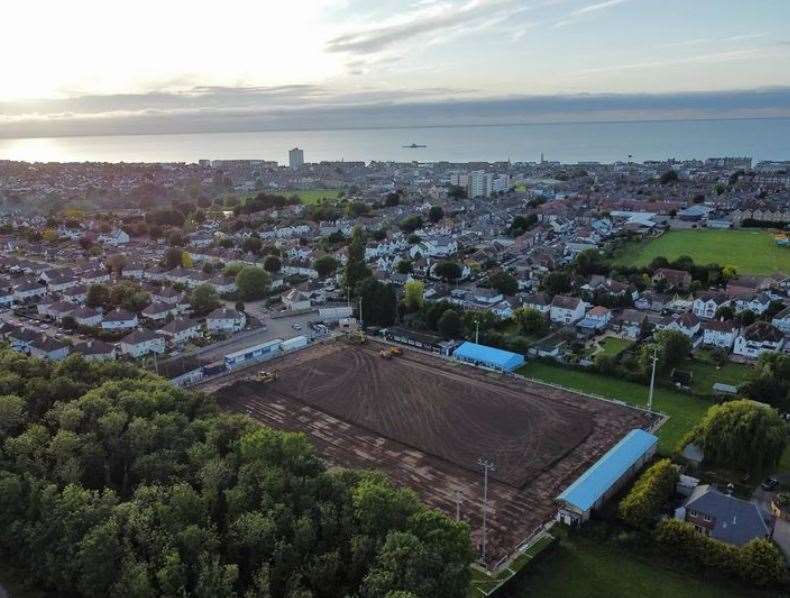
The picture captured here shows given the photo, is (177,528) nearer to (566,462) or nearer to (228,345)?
→ (566,462)

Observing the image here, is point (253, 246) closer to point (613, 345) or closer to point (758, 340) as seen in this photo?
point (613, 345)

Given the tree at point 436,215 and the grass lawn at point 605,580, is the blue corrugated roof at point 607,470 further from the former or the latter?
the tree at point 436,215

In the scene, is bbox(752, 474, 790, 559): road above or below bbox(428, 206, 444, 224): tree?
below

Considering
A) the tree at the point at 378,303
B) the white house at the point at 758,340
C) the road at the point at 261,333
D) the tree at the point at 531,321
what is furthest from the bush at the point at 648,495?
the road at the point at 261,333

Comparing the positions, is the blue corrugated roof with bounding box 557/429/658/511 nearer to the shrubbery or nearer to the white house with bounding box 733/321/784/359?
the shrubbery

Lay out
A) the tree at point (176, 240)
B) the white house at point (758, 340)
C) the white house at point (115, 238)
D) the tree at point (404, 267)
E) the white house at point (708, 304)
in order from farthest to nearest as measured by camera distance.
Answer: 1. the white house at point (115, 238)
2. the tree at point (176, 240)
3. the tree at point (404, 267)
4. the white house at point (708, 304)
5. the white house at point (758, 340)

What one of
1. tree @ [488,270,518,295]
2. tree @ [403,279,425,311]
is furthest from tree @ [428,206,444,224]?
tree @ [403,279,425,311]

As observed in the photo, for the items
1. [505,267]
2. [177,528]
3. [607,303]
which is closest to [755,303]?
[607,303]

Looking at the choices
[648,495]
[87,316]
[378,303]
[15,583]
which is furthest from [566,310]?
[15,583]
